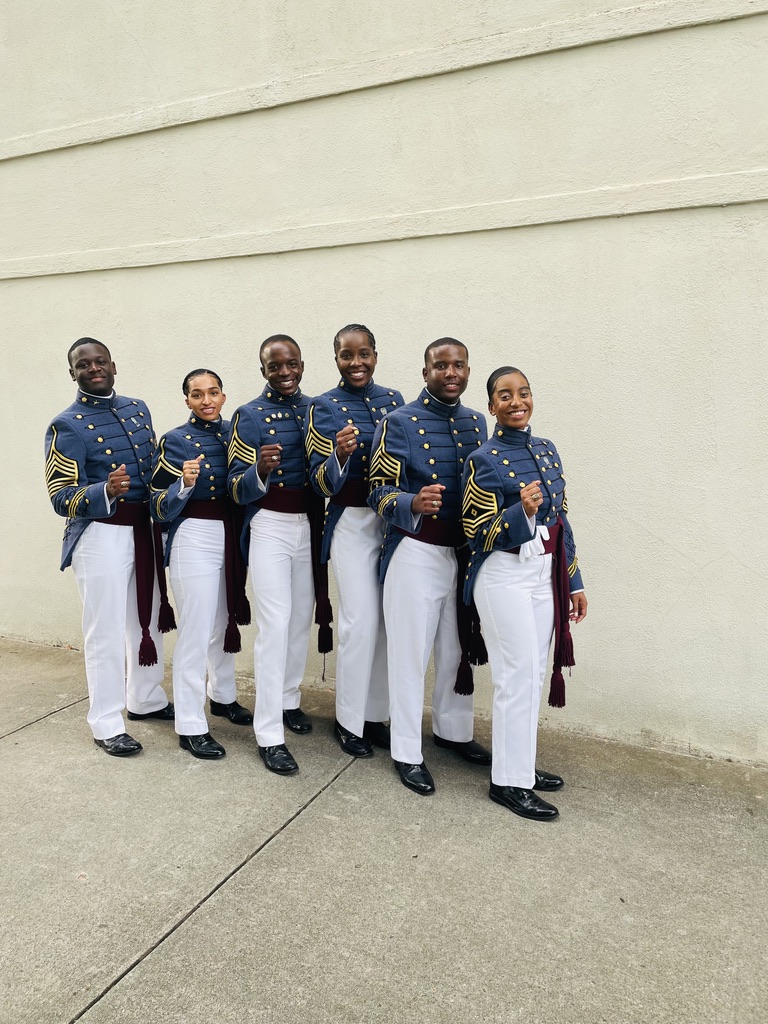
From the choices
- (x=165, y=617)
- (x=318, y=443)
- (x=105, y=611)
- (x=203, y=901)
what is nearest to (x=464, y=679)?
(x=318, y=443)

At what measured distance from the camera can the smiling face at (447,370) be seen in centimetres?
359

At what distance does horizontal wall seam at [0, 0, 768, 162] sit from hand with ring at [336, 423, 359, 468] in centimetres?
208

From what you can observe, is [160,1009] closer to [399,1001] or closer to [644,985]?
[399,1001]

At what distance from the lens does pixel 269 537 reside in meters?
3.96

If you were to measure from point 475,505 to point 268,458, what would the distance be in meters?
0.99

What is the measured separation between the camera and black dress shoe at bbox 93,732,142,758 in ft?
13.4

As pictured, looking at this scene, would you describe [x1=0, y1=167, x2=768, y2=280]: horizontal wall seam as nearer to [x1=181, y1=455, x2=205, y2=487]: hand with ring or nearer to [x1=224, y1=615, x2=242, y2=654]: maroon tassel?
[x1=181, y1=455, x2=205, y2=487]: hand with ring

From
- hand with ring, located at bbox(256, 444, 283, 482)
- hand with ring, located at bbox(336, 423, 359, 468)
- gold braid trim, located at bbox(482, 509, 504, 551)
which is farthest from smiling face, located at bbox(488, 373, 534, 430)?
hand with ring, located at bbox(256, 444, 283, 482)

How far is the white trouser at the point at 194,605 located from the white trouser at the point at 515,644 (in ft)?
4.57

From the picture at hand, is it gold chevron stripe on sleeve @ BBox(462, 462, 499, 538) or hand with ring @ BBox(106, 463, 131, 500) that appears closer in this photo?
gold chevron stripe on sleeve @ BBox(462, 462, 499, 538)

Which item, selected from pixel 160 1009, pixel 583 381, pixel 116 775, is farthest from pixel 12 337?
pixel 160 1009

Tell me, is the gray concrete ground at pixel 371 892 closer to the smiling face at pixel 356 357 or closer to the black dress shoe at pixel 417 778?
the black dress shoe at pixel 417 778

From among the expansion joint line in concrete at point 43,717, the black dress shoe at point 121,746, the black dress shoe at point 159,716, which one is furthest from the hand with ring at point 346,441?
the expansion joint line in concrete at point 43,717

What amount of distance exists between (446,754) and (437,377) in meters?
1.83
